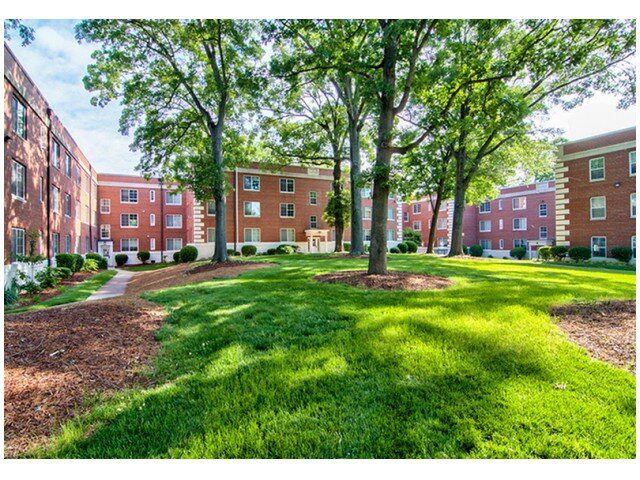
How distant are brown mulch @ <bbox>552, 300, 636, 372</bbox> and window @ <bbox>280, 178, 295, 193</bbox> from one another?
93.7 ft

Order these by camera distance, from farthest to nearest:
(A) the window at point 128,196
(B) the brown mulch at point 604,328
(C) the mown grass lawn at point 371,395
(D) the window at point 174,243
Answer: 1. (D) the window at point 174,243
2. (A) the window at point 128,196
3. (B) the brown mulch at point 604,328
4. (C) the mown grass lawn at point 371,395

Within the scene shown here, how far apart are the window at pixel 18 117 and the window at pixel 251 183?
57.7 feet

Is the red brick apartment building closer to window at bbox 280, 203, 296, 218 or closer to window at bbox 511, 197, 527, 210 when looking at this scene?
window at bbox 511, 197, 527, 210

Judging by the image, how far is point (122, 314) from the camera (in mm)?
5977

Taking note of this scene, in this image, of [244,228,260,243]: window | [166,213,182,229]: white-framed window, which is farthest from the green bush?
[166,213,182,229]: white-framed window

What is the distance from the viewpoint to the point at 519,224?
39.7 m

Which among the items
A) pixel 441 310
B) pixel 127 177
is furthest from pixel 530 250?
pixel 127 177

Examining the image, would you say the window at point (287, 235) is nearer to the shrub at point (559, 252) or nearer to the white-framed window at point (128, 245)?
the white-framed window at point (128, 245)

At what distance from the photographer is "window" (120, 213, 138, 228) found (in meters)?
36.6

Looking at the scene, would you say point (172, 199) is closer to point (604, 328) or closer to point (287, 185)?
point (287, 185)

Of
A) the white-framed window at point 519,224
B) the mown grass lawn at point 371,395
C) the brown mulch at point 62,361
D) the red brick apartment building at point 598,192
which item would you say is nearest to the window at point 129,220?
the brown mulch at point 62,361

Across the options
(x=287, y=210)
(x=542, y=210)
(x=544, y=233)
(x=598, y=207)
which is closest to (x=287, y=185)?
(x=287, y=210)

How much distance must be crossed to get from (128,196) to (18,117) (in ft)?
81.3

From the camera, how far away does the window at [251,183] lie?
30983 millimetres
